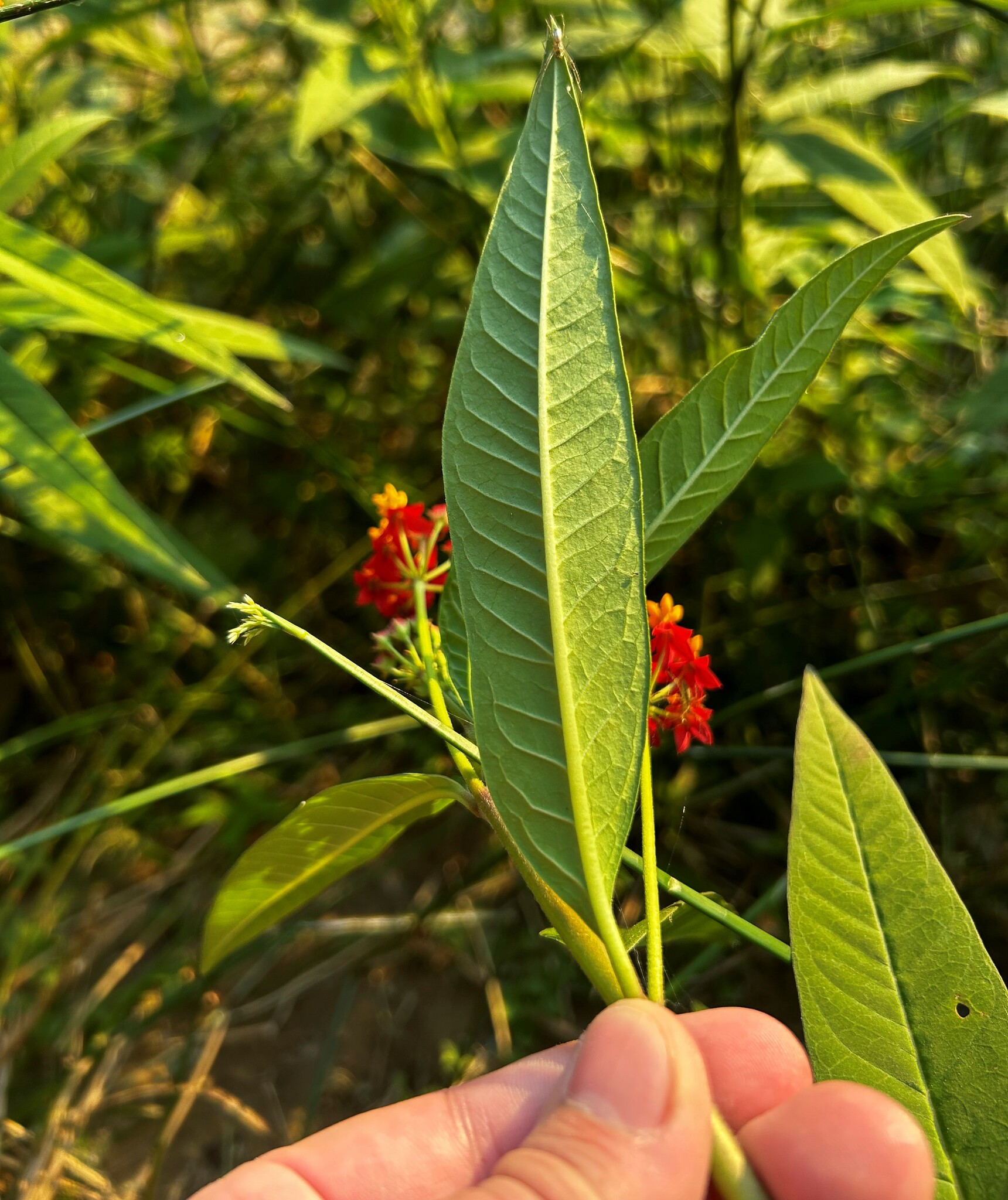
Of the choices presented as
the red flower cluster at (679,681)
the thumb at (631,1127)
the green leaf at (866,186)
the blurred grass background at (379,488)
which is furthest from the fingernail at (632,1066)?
the green leaf at (866,186)

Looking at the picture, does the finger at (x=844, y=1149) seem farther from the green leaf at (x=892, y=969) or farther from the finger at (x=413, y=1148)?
the finger at (x=413, y=1148)

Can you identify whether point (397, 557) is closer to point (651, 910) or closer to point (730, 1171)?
point (651, 910)

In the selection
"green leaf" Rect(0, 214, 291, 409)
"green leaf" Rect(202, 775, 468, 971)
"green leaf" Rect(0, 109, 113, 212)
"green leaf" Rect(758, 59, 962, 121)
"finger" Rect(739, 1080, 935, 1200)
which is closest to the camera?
"finger" Rect(739, 1080, 935, 1200)

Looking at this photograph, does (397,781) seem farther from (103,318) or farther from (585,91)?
(585,91)

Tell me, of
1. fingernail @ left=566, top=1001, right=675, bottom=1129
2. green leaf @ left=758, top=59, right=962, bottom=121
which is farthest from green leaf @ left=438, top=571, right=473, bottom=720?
green leaf @ left=758, top=59, right=962, bottom=121

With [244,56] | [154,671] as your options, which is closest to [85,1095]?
[154,671]

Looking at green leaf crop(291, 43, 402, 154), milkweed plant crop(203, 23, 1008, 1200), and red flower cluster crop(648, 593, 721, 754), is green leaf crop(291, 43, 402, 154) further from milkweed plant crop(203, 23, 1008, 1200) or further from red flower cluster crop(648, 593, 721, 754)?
red flower cluster crop(648, 593, 721, 754)
